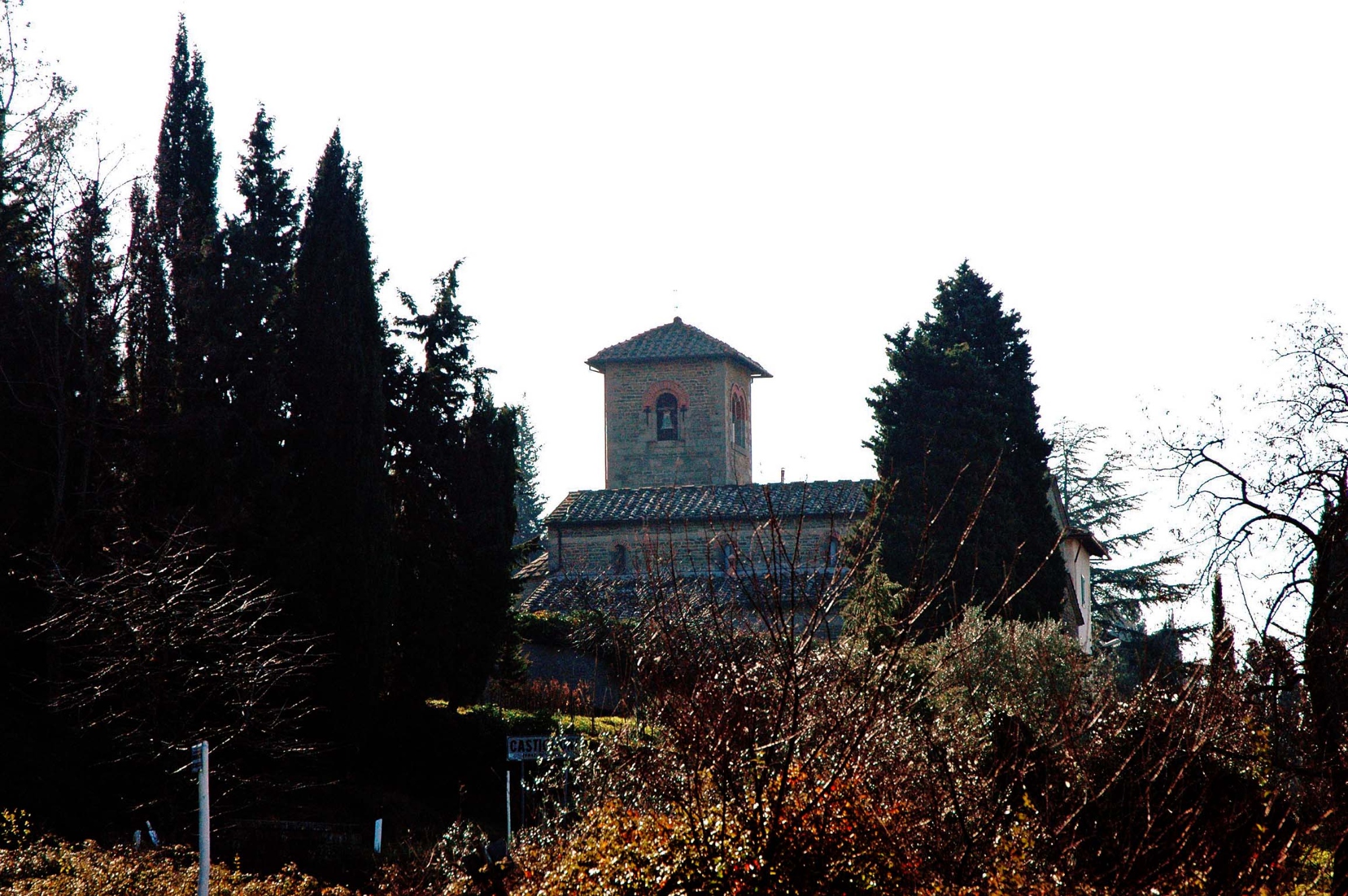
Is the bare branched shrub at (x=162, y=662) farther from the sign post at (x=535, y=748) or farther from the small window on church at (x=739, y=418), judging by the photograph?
the small window on church at (x=739, y=418)

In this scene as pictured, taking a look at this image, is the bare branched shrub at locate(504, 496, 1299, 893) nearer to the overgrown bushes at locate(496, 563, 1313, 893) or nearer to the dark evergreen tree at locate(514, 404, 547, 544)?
the overgrown bushes at locate(496, 563, 1313, 893)

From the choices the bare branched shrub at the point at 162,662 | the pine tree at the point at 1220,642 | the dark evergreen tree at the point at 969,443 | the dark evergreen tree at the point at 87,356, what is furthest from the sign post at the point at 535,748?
the dark evergreen tree at the point at 969,443

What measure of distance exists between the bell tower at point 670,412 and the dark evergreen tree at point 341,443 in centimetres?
2216

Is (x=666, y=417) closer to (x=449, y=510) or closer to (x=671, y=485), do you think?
(x=671, y=485)

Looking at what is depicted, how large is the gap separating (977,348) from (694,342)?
16.5m

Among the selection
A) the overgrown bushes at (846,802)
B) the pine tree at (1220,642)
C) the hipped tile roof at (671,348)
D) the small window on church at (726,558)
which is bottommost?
the overgrown bushes at (846,802)

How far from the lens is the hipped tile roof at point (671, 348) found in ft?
141

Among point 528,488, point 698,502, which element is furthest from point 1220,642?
point 528,488

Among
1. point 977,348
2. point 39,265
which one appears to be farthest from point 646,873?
point 977,348

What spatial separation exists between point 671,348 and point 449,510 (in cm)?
2183

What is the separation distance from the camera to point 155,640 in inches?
469

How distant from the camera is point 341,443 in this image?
1942 cm

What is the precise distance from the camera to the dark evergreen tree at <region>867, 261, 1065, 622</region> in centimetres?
2438

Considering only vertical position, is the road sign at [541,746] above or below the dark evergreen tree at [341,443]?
below
